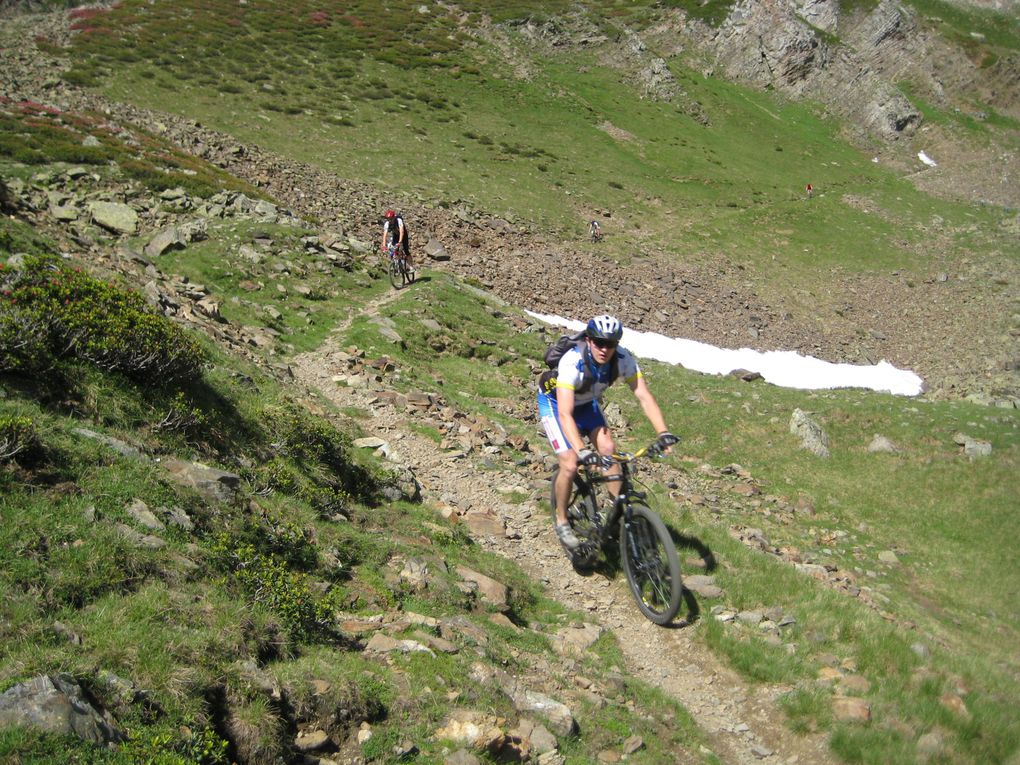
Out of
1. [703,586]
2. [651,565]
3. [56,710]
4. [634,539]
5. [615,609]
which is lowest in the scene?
[615,609]

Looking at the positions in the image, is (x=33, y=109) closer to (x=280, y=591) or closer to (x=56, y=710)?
(x=280, y=591)

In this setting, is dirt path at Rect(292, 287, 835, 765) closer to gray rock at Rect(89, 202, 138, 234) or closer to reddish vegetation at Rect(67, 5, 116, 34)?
gray rock at Rect(89, 202, 138, 234)

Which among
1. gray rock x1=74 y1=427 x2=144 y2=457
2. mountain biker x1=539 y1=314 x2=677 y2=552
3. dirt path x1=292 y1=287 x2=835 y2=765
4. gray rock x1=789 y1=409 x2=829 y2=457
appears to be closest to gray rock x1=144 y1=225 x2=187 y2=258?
dirt path x1=292 y1=287 x2=835 y2=765

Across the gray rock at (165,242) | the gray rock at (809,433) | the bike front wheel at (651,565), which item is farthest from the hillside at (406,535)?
the gray rock at (809,433)

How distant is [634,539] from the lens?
26.5ft

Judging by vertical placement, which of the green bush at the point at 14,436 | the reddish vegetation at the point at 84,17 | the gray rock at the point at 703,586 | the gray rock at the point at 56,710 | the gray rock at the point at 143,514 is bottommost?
the reddish vegetation at the point at 84,17

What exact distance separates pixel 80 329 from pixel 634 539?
732 cm

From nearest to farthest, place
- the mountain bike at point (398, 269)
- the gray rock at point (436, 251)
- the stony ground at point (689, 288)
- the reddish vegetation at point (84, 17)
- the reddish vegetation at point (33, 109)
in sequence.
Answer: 1. the mountain bike at point (398, 269)
2. the reddish vegetation at point (33, 109)
3. the stony ground at point (689, 288)
4. the gray rock at point (436, 251)
5. the reddish vegetation at point (84, 17)

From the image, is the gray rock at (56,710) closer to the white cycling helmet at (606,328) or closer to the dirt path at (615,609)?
the dirt path at (615,609)

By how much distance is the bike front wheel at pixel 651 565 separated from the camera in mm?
7469

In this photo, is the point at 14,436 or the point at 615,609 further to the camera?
the point at 615,609

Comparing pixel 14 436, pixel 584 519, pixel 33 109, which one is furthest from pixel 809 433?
pixel 33 109

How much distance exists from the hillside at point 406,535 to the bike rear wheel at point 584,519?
0.50 meters

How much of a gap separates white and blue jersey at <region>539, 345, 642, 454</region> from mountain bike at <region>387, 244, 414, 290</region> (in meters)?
16.7
